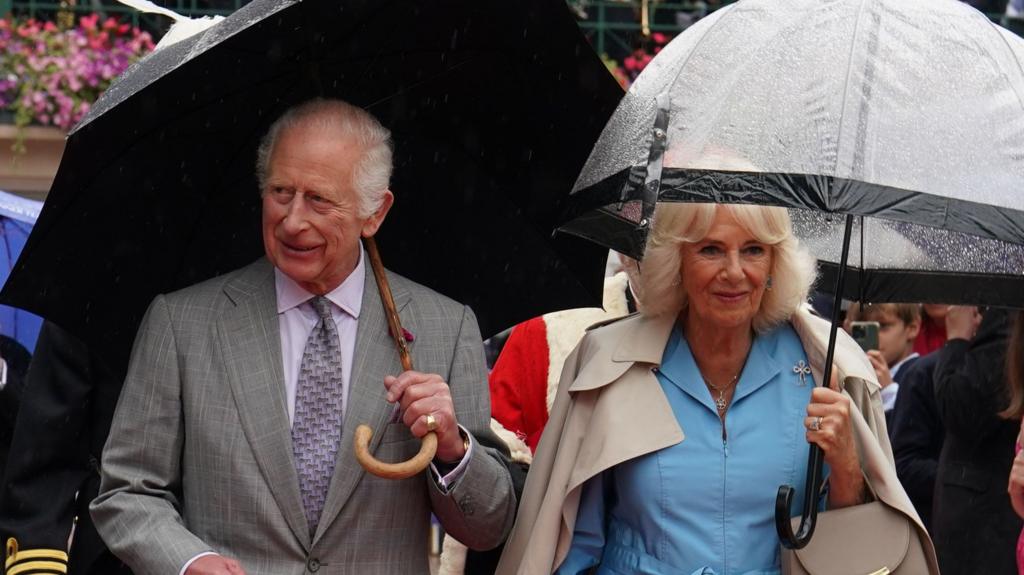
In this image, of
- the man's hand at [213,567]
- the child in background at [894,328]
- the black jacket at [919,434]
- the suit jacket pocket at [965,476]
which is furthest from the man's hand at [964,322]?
the man's hand at [213,567]

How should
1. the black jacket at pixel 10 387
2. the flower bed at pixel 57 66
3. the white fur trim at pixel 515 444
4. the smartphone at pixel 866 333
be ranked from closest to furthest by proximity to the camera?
the white fur trim at pixel 515 444, the black jacket at pixel 10 387, the smartphone at pixel 866 333, the flower bed at pixel 57 66

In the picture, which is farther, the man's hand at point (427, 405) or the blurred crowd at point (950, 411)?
the blurred crowd at point (950, 411)

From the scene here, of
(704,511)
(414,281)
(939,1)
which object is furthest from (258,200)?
(939,1)

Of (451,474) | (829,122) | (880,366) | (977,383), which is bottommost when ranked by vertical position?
(880,366)

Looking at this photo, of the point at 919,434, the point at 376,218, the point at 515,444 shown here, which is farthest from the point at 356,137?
the point at 919,434

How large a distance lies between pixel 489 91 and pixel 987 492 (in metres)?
3.20

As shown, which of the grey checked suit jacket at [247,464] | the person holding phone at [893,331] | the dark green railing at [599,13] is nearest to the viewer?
the grey checked suit jacket at [247,464]

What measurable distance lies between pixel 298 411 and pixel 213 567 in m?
0.43

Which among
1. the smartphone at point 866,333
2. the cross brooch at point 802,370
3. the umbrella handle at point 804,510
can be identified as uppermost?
the cross brooch at point 802,370

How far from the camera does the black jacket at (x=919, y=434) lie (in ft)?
23.9

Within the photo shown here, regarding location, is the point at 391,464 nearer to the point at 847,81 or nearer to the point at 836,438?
the point at 836,438

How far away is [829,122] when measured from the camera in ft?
11.9

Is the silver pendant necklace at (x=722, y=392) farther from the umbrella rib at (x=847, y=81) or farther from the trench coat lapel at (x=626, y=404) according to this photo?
the umbrella rib at (x=847, y=81)

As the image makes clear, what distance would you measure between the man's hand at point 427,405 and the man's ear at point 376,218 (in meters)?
0.39
